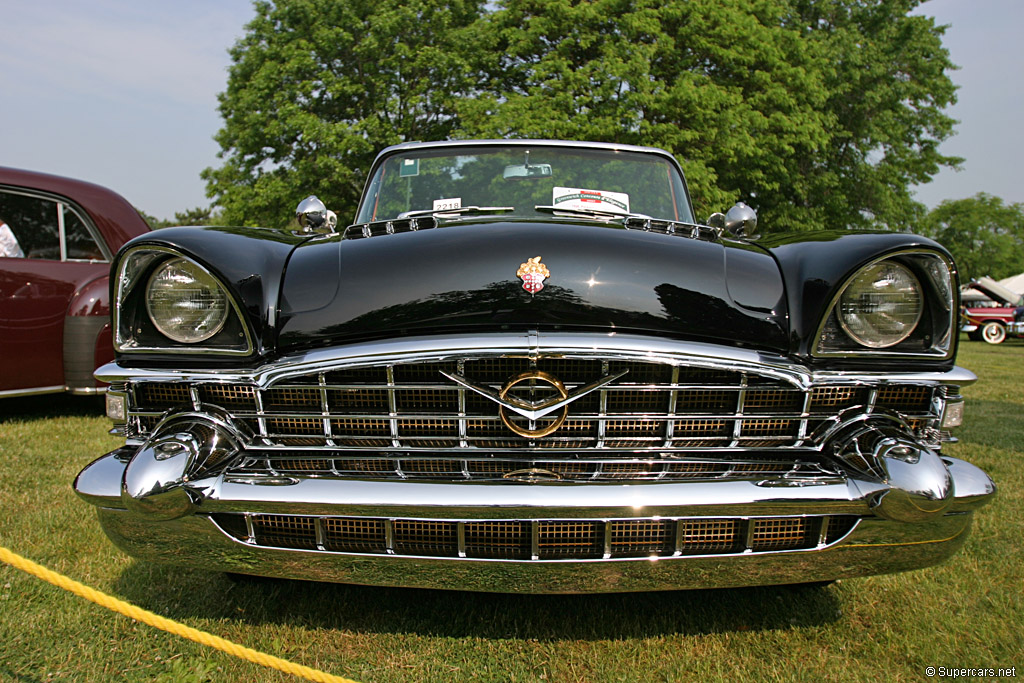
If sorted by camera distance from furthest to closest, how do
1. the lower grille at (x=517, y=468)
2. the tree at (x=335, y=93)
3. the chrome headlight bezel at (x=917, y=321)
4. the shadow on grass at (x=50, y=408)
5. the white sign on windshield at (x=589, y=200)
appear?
1. the tree at (x=335, y=93)
2. the shadow on grass at (x=50, y=408)
3. the white sign on windshield at (x=589, y=200)
4. the chrome headlight bezel at (x=917, y=321)
5. the lower grille at (x=517, y=468)

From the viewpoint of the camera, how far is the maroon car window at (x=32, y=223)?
4426 mm

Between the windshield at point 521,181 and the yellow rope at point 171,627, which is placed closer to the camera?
the yellow rope at point 171,627

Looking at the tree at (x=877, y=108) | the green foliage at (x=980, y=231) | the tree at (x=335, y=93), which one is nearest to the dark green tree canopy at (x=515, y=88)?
the tree at (x=335, y=93)

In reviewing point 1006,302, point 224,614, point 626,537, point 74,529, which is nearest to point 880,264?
point 626,537

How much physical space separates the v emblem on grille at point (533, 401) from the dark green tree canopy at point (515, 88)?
14.2m

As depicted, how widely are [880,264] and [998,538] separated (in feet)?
5.67

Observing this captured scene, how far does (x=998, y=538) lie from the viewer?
8.80ft

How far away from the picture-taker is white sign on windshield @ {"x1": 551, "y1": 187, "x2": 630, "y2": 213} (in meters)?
2.65

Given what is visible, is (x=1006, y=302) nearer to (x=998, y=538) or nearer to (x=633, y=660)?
(x=998, y=538)

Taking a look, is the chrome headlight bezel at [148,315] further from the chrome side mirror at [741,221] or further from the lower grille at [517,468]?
the chrome side mirror at [741,221]

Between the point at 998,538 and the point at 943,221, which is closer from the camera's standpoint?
the point at 998,538

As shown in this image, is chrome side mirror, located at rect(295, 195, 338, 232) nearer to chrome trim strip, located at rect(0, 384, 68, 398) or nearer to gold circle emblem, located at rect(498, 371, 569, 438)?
gold circle emblem, located at rect(498, 371, 569, 438)

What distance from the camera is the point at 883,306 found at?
1.73 meters

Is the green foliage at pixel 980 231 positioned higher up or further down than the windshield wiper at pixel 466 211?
further down
